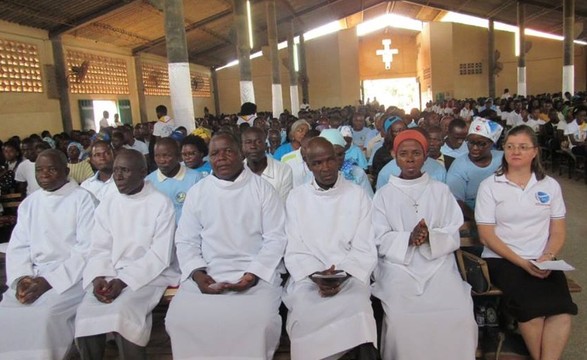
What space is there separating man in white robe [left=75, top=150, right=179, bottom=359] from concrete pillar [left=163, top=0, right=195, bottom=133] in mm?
6389

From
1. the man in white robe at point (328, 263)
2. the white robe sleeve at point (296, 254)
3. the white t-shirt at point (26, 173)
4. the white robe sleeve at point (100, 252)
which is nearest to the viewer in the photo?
the man in white robe at point (328, 263)

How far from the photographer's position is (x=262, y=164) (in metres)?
4.74

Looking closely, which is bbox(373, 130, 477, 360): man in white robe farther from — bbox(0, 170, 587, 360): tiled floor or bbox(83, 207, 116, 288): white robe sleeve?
bbox(83, 207, 116, 288): white robe sleeve

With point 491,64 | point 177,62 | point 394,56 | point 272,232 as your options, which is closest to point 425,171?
point 272,232

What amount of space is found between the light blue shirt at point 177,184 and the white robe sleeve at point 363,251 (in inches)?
72.1

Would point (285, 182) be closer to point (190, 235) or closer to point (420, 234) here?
point (190, 235)

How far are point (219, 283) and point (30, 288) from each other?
132cm

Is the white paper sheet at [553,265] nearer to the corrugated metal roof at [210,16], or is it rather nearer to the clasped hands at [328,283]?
the clasped hands at [328,283]

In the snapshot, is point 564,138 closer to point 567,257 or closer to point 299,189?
point 567,257

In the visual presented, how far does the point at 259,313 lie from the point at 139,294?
0.87 metres

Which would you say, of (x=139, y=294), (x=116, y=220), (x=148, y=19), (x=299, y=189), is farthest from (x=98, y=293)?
(x=148, y=19)

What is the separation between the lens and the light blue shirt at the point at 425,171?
4543 mm

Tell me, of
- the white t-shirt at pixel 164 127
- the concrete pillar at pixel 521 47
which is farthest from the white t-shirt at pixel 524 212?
the concrete pillar at pixel 521 47

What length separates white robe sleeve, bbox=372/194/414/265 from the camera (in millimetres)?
3268
